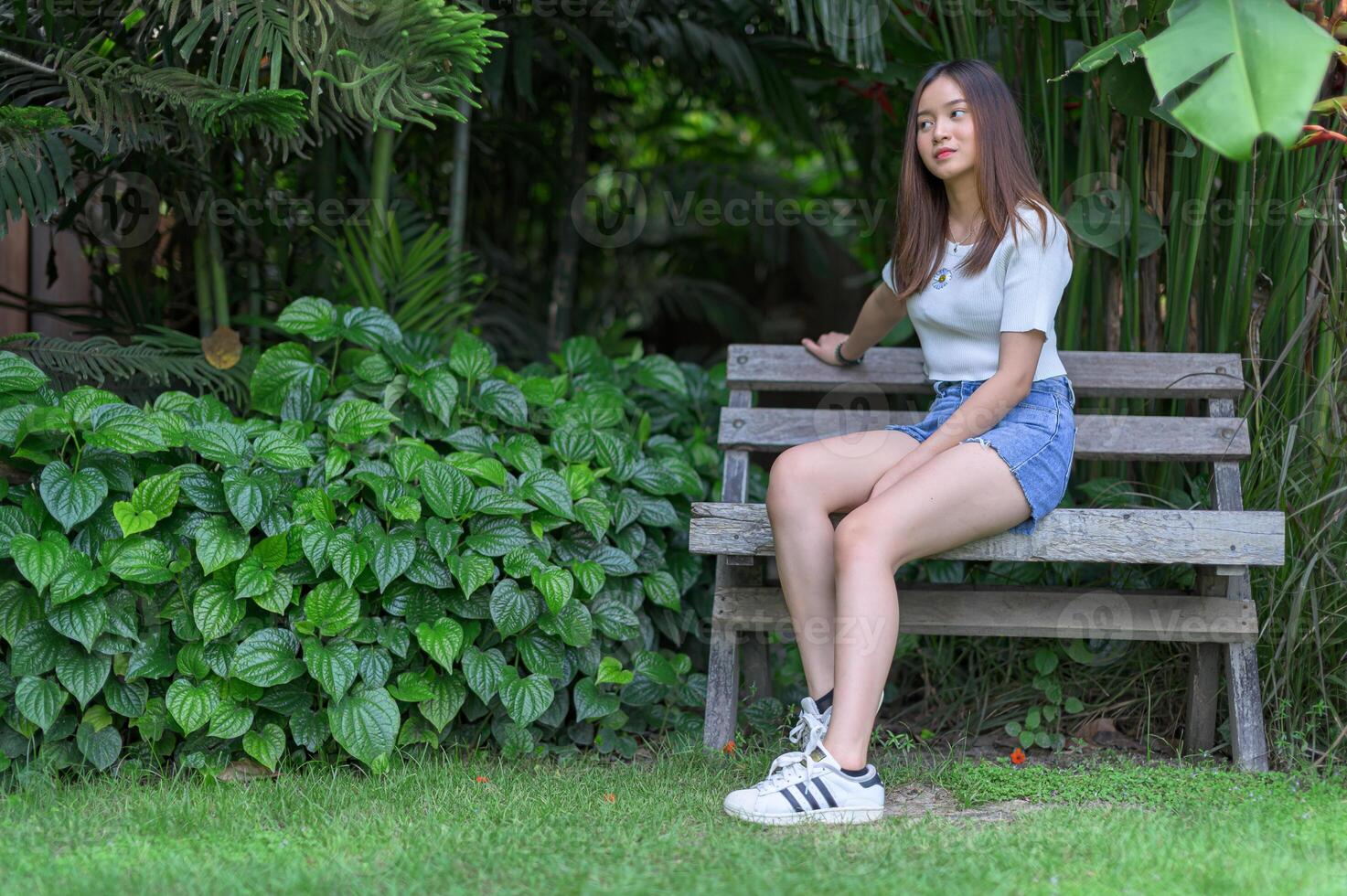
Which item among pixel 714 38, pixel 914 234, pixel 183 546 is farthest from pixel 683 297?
pixel 183 546

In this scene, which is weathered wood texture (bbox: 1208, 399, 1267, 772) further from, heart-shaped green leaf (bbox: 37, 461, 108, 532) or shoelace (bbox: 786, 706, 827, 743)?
heart-shaped green leaf (bbox: 37, 461, 108, 532)

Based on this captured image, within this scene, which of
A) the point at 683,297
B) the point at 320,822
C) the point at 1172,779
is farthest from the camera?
the point at 683,297

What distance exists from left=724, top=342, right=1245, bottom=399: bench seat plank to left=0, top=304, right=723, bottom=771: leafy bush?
1.31 ft

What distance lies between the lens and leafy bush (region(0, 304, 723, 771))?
2.35 meters

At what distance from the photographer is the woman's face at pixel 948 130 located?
2467 mm

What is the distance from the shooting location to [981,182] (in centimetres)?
246

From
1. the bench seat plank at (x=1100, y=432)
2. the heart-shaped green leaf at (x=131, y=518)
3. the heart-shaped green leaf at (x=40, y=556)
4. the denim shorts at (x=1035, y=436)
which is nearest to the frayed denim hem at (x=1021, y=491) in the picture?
the denim shorts at (x=1035, y=436)

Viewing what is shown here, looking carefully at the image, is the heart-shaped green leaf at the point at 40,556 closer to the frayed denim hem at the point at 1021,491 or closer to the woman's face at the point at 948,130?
the frayed denim hem at the point at 1021,491

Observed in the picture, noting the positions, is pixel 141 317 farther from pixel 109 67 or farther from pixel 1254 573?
pixel 1254 573

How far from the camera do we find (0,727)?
238 cm

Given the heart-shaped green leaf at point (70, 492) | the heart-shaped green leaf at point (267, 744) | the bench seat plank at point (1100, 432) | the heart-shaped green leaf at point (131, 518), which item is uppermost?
the bench seat plank at point (1100, 432)

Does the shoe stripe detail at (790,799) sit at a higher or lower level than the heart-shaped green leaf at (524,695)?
lower

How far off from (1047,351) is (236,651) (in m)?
1.78

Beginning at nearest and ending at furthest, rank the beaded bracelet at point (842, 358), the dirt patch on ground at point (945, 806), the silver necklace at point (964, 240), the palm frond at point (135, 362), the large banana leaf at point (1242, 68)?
the large banana leaf at point (1242, 68), the dirt patch on ground at point (945, 806), the silver necklace at point (964, 240), the palm frond at point (135, 362), the beaded bracelet at point (842, 358)
